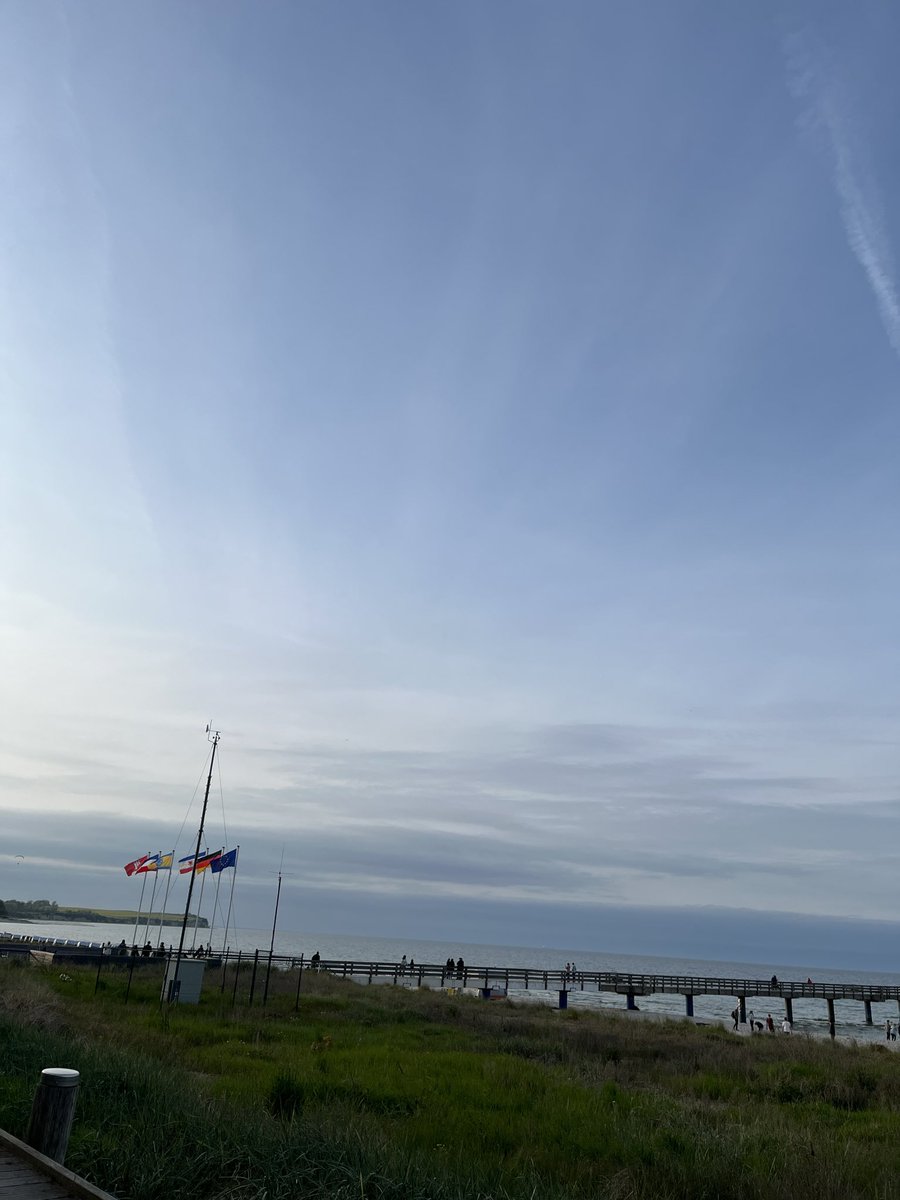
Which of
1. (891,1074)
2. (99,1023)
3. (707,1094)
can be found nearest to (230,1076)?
(99,1023)

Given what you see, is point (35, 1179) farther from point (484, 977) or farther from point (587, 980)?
point (587, 980)

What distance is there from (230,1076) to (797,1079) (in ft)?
43.2

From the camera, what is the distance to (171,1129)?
9.20 m

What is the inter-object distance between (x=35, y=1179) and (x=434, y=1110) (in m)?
8.17

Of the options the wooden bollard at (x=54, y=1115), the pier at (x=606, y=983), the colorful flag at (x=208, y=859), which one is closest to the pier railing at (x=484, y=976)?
the pier at (x=606, y=983)

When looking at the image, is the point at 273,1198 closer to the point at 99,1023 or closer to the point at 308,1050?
the point at 308,1050

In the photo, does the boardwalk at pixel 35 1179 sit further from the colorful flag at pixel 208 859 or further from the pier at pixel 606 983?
the pier at pixel 606 983

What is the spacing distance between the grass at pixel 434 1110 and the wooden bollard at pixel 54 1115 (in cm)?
78

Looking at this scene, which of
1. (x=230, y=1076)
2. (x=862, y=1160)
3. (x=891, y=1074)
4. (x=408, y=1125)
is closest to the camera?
(x=862, y=1160)

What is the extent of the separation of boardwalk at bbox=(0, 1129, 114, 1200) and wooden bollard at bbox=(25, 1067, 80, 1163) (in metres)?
0.12

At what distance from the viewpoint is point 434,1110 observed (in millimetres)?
13570

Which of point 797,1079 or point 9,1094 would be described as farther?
point 797,1079

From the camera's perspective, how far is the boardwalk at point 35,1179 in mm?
6504

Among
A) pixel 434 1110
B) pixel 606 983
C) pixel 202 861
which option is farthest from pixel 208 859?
pixel 606 983
